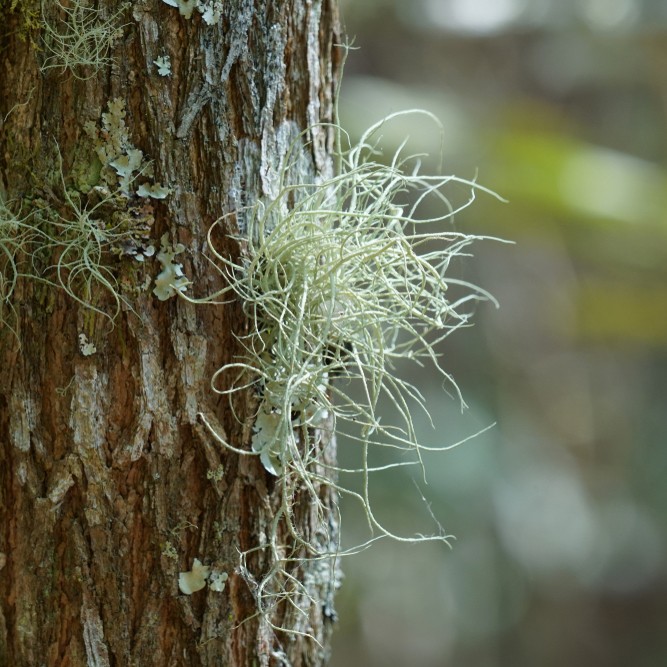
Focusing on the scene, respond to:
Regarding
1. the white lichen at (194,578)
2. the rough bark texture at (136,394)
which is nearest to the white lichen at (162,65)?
the rough bark texture at (136,394)

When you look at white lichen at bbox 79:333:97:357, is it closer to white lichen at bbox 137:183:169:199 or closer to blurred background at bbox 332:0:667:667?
white lichen at bbox 137:183:169:199

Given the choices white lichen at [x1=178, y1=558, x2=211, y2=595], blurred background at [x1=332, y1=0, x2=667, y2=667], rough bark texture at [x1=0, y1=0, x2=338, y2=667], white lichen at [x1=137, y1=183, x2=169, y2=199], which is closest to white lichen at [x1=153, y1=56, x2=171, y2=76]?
rough bark texture at [x1=0, y1=0, x2=338, y2=667]

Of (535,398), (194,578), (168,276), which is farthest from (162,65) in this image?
(535,398)

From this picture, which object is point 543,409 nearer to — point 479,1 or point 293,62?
point 479,1

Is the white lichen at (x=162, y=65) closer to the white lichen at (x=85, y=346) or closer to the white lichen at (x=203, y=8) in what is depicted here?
the white lichen at (x=203, y=8)

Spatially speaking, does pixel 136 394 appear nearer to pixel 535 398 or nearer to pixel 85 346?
pixel 85 346
